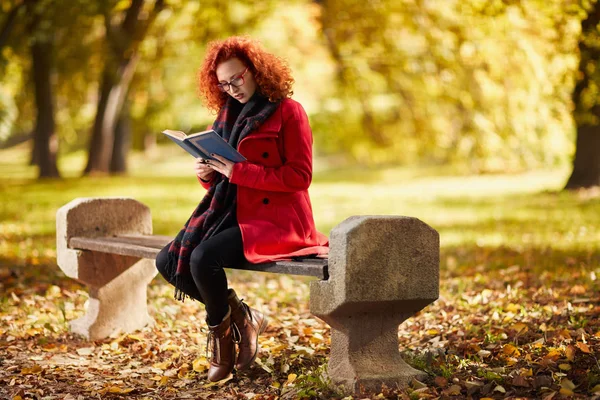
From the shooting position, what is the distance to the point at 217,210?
4.59 m

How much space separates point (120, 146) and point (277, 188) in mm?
23060

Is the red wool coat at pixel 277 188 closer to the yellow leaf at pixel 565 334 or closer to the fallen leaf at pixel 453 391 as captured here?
the fallen leaf at pixel 453 391

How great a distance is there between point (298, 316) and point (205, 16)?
16655 mm

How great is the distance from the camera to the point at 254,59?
15.1 feet

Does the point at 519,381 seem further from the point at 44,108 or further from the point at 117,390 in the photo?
the point at 44,108

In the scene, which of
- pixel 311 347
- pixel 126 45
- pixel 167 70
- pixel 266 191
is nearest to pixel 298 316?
pixel 311 347

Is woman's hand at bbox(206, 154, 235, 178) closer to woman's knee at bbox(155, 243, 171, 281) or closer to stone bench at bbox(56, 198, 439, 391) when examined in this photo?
stone bench at bbox(56, 198, 439, 391)

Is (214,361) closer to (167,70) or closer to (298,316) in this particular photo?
(298,316)

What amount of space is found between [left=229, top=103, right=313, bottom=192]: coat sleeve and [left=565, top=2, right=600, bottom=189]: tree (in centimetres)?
473

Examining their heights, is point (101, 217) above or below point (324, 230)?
above

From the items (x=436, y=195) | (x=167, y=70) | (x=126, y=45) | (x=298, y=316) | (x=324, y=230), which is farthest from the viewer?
(x=167, y=70)

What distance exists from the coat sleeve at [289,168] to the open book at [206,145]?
0.08 metres

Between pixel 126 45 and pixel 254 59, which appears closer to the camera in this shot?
pixel 254 59

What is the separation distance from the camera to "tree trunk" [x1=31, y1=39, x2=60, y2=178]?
21875mm
